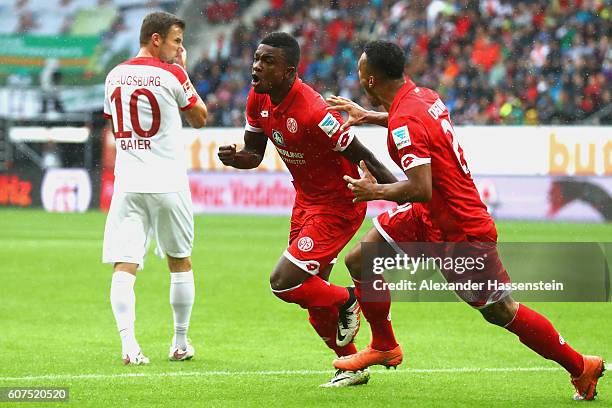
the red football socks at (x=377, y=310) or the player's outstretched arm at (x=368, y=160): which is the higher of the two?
the player's outstretched arm at (x=368, y=160)

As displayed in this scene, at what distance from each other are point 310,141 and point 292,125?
0.45 ft

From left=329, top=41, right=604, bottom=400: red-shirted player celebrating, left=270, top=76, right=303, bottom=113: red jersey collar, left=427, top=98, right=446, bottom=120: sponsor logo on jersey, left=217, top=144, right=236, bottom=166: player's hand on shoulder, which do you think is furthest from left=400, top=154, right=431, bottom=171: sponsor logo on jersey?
left=217, top=144, right=236, bottom=166: player's hand on shoulder

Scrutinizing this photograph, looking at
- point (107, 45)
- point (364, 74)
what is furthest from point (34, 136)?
point (364, 74)

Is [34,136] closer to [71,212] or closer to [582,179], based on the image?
[71,212]

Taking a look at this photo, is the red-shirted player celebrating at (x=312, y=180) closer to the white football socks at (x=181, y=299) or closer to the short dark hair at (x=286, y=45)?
the short dark hair at (x=286, y=45)

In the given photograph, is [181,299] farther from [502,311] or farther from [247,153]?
[502,311]

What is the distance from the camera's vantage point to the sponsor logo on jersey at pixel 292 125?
6494mm

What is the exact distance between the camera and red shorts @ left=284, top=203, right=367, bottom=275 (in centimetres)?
640

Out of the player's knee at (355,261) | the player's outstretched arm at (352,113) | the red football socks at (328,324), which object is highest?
the player's outstretched arm at (352,113)

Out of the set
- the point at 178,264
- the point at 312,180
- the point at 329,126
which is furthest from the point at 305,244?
the point at 178,264

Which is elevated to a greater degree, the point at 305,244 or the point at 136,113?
the point at 136,113

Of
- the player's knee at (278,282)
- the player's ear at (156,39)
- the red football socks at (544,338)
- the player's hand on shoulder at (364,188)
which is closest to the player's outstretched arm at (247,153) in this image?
the player's knee at (278,282)

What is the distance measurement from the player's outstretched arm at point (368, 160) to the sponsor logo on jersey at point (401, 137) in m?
0.50

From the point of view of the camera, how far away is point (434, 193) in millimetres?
6027
